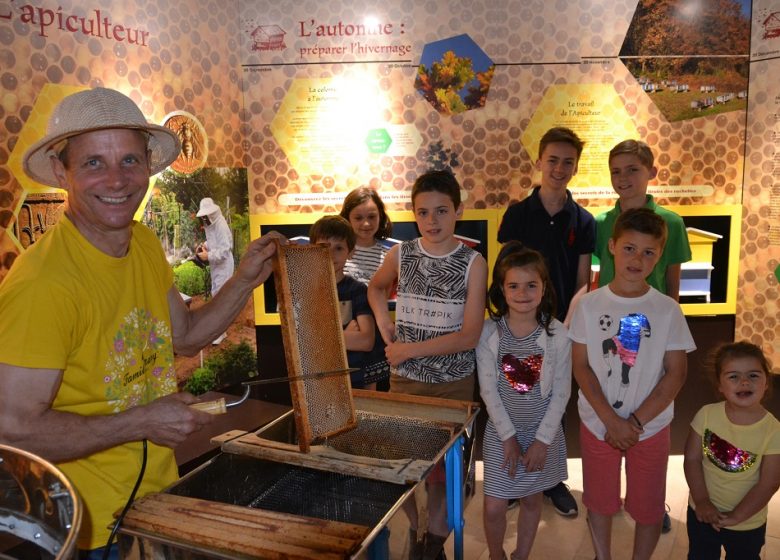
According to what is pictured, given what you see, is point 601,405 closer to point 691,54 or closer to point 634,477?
point 634,477

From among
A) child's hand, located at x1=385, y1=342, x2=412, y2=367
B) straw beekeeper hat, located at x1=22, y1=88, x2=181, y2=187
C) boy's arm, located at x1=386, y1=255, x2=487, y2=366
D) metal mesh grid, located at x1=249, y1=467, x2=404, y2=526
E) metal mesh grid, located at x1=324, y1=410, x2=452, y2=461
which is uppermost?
straw beekeeper hat, located at x1=22, y1=88, x2=181, y2=187

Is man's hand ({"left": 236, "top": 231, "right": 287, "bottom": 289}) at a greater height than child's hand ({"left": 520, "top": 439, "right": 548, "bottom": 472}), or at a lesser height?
greater

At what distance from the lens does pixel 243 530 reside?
1155 millimetres

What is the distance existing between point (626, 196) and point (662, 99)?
3.91 feet

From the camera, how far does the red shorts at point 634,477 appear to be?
2.37m

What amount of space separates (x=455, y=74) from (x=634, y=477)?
2.69m

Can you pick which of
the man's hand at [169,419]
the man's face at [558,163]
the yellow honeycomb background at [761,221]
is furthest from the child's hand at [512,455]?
the yellow honeycomb background at [761,221]

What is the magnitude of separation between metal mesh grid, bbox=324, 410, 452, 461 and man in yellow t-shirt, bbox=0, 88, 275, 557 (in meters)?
0.50

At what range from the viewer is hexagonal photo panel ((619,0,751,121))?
3.84m

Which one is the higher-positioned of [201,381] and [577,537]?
[201,381]

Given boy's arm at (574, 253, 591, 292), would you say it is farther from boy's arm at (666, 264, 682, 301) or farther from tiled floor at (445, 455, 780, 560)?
tiled floor at (445, 455, 780, 560)

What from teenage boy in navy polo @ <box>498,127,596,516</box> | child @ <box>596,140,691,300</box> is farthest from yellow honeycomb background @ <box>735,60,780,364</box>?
teenage boy in navy polo @ <box>498,127,596,516</box>

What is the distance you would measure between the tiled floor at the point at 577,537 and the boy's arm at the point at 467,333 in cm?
103

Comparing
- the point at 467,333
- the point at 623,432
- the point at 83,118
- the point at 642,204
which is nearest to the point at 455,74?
the point at 642,204
